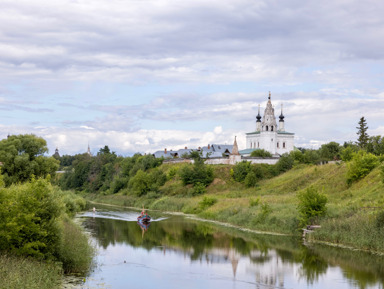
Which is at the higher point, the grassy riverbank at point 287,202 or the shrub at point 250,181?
the shrub at point 250,181

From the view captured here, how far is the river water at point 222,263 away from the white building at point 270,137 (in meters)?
96.0

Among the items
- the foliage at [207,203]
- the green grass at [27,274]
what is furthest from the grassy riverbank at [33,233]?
the foliage at [207,203]

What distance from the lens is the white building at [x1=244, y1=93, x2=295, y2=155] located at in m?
151

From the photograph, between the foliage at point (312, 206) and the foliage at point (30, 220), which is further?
the foliage at point (312, 206)

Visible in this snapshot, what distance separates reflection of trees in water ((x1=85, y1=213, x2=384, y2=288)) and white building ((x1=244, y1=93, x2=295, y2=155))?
88.8m

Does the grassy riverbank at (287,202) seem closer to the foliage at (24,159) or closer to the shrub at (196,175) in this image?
the shrub at (196,175)

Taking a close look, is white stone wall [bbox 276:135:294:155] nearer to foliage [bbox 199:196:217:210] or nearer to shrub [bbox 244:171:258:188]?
shrub [bbox 244:171:258:188]

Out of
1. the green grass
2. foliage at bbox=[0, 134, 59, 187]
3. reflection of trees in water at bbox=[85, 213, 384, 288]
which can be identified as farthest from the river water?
foliage at bbox=[0, 134, 59, 187]

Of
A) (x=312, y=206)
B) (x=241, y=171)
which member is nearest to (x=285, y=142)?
(x=241, y=171)

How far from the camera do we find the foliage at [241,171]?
10375 centimetres

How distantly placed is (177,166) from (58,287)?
3675 inches

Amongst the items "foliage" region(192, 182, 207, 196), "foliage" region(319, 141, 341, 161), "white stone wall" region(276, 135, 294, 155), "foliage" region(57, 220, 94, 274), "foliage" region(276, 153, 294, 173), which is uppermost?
"white stone wall" region(276, 135, 294, 155)

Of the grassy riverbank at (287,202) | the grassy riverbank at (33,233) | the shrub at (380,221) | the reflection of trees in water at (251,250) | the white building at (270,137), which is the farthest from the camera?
the white building at (270,137)

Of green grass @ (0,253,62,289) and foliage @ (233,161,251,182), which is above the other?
foliage @ (233,161,251,182)
